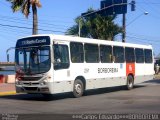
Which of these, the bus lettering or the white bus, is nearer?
the white bus

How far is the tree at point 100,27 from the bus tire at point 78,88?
24.5 m

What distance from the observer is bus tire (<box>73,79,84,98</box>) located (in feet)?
67.6

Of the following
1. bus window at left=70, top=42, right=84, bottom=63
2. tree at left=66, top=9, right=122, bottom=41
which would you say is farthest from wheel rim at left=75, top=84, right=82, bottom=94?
tree at left=66, top=9, right=122, bottom=41

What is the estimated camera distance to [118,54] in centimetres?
2472

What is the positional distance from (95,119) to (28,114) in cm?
→ 259

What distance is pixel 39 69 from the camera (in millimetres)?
19016

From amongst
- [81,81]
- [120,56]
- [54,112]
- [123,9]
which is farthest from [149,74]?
[123,9]

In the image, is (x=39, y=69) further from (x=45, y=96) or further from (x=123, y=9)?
(x=123, y=9)

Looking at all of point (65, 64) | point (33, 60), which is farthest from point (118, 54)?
point (33, 60)

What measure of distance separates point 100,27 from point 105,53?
898 inches

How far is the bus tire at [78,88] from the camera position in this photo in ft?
67.6

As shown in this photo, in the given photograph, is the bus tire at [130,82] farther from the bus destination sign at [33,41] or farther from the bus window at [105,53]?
the bus destination sign at [33,41]

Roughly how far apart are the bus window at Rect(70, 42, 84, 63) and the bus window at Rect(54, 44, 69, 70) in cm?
52

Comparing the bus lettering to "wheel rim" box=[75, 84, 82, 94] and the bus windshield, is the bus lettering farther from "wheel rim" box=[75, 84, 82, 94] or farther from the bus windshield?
the bus windshield
